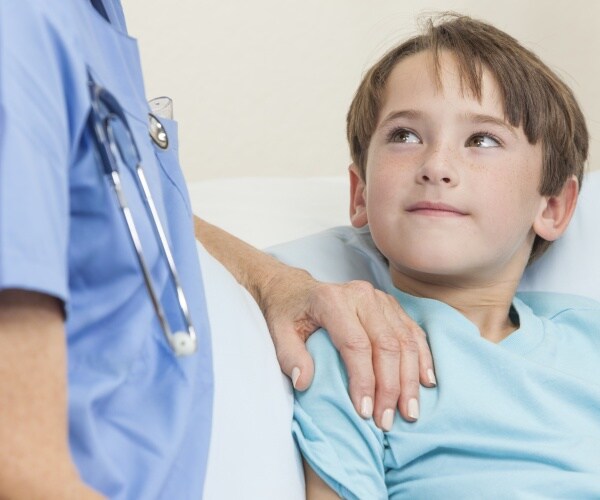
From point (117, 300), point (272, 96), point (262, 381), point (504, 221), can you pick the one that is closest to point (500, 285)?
point (504, 221)

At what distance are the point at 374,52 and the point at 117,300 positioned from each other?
1779 mm

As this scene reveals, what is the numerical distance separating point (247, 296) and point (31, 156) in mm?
569

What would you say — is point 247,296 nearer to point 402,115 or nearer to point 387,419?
point 387,419

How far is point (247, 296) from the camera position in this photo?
3.82 ft

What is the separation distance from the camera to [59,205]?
A: 0.64m

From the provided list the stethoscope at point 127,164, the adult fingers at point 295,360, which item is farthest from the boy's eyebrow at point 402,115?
the stethoscope at point 127,164

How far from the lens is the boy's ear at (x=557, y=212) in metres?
1.41

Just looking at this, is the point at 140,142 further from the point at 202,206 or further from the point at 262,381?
the point at 202,206

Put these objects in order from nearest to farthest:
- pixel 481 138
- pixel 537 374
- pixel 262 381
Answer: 1. pixel 262 381
2. pixel 537 374
3. pixel 481 138

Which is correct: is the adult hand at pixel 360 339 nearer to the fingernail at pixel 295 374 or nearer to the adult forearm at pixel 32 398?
the fingernail at pixel 295 374

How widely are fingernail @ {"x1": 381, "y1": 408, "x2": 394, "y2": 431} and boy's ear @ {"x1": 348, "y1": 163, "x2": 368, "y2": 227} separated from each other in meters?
0.42

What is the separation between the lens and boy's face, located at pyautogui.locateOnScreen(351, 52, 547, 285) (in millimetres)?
1244

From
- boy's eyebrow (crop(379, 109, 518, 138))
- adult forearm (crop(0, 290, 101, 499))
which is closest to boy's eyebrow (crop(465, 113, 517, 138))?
boy's eyebrow (crop(379, 109, 518, 138))

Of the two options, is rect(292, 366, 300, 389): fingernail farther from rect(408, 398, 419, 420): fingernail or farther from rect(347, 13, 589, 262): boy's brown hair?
rect(347, 13, 589, 262): boy's brown hair
